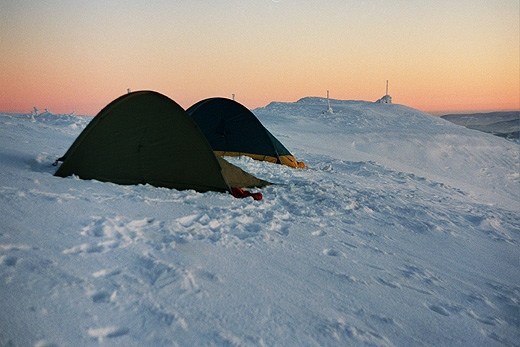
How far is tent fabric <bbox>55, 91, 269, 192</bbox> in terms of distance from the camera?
5.96 metres

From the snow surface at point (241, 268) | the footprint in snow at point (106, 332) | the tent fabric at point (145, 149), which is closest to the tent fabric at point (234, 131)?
the snow surface at point (241, 268)

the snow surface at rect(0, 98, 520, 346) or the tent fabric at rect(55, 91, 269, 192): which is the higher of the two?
the tent fabric at rect(55, 91, 269, 192)

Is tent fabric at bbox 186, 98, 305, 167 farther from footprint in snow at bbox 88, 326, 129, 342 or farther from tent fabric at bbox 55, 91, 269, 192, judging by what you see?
footprint in snow at bbox 88, 326, 129, 342

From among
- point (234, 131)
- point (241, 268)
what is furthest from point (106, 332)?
point (234, 131)

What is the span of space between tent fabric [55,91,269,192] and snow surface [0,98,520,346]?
0.35 m

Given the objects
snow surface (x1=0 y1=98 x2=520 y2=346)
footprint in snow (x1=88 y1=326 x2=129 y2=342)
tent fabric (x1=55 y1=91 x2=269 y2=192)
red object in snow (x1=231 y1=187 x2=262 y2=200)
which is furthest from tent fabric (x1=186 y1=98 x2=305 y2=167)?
footprint in snow (x1=88 y1=326 x2=129 y2=342)

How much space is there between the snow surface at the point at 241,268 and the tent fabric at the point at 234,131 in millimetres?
4019

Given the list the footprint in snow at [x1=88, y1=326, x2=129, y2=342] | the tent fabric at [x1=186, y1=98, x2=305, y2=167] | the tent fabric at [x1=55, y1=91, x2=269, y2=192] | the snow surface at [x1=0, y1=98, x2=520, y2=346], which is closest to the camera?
the footprint in snow at [x1=88, y1=326, x2=129, y2=342]

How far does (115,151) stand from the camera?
19.9 feet

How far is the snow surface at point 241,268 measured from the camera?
2.76m

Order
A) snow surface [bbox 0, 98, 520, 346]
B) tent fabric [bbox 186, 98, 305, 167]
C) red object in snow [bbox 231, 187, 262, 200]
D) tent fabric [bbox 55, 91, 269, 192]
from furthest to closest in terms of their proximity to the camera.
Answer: tent fabric [bbox 186, 98, 305, 167], red object in snow [bbox 231, 187, 262, 200], tent fabric [bbox 55, 91, 269, 192], snow surface [bbox 0, 98, 520, 346]

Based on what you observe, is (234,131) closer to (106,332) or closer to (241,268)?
(241,268)

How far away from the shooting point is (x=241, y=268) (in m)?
3.79

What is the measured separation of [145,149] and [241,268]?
329cm
